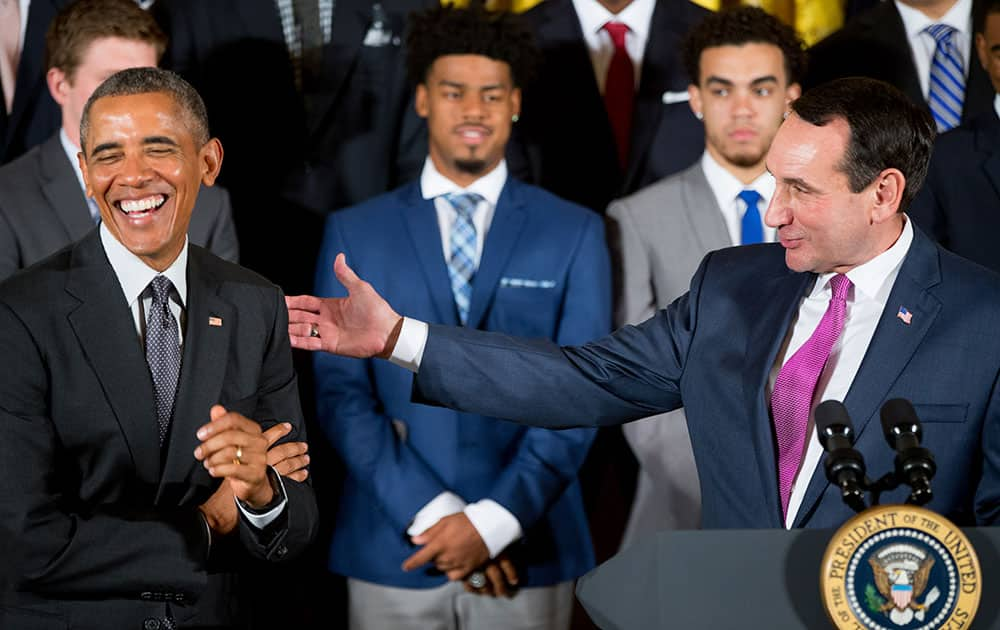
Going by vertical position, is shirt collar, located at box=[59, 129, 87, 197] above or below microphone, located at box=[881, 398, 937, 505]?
above

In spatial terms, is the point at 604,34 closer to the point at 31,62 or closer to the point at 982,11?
the point at 982,11

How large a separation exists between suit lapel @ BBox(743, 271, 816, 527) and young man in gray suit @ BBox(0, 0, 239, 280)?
1.27m

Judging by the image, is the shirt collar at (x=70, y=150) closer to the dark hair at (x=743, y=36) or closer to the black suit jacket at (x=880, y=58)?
the dark hair at (x=743, y=36)

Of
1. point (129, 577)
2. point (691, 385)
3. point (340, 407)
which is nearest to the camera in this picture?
point (129, 577)

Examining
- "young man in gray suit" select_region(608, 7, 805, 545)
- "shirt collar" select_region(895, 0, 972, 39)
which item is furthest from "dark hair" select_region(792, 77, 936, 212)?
"shirt collar" select_region(895, 0, 972, 39)

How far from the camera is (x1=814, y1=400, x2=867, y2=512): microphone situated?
192 centimetres

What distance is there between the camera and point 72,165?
3242 millimetres

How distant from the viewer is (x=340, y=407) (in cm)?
349

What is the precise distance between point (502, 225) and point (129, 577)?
1626 mm

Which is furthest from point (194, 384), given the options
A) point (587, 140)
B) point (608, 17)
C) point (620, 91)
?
point (608, 17)

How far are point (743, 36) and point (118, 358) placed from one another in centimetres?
222

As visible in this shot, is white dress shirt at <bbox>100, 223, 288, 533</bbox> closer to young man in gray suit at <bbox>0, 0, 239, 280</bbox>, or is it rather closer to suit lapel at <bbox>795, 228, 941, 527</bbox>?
young man in gray suit at <bbox>0, 0, 239, 280</bbox>

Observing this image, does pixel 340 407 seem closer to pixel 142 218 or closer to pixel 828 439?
pixel 142 218

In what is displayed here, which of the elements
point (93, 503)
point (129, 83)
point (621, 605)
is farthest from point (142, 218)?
point (621, 605)
